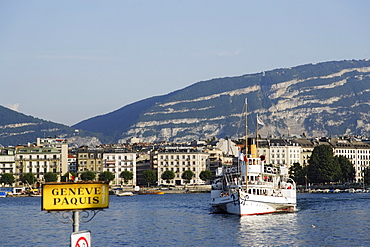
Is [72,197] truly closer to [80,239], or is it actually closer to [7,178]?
[80,239]

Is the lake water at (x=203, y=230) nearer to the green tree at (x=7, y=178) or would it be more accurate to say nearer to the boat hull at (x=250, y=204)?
the boat hull at (x=250, y=204)

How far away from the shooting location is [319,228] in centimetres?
6744

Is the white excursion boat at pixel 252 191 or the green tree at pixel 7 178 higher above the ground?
the green tree at pixel 7 178

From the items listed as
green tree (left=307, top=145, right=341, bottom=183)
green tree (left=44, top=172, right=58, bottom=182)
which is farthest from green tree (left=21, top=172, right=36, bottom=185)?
green tree (left=307, top=145, right=341, bottom=183)

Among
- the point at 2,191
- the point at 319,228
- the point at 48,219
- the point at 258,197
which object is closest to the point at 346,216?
the point at 258,197

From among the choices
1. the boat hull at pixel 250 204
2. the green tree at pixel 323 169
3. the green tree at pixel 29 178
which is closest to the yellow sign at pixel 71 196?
the boat hull at pixel 250 204

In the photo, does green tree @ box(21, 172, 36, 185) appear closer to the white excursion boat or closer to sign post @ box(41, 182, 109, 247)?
the white excursion boat

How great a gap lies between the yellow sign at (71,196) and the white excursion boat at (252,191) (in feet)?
176

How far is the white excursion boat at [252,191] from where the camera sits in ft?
260

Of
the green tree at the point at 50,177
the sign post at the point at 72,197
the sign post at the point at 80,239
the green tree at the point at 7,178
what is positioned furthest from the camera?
the green tree at the point at 7,178

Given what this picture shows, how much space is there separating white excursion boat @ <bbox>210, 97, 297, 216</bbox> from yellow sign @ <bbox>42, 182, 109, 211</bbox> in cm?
5350

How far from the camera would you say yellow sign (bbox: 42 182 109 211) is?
25.0 meters

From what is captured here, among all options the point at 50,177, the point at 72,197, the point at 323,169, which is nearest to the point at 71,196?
the point at 72,197

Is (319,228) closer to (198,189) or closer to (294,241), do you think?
(294,241)
